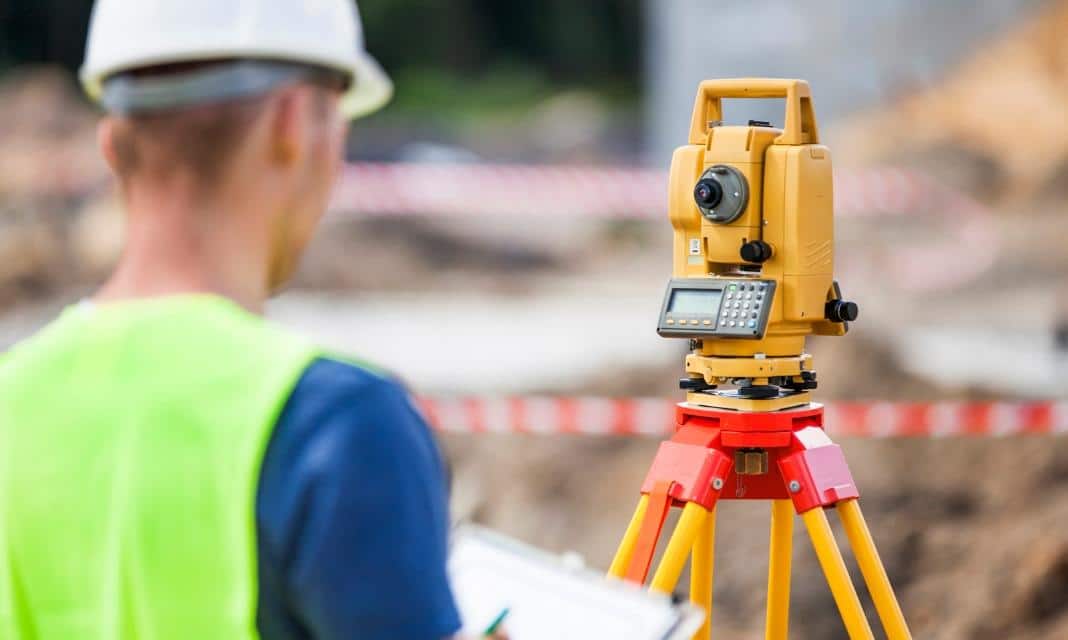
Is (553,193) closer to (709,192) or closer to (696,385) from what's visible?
(696,385)

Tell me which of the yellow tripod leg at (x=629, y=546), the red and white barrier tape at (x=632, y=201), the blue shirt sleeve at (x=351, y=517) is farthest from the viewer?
the red and white barrier tape at (x=632, y=201)

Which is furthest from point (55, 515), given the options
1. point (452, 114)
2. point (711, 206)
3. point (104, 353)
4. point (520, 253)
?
point (452, 114)

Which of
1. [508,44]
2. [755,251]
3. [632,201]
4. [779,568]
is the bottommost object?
[508,44]

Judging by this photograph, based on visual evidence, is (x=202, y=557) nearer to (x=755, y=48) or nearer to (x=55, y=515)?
(x=55, y=515)

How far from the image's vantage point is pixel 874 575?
9.65 feet

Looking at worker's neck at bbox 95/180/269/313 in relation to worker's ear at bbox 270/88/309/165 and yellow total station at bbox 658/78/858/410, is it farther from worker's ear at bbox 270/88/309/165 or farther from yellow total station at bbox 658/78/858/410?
yellow total station at bbox 658/78/858/410

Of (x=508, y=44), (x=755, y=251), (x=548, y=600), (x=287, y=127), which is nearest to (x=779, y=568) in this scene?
(x=755, y=251)

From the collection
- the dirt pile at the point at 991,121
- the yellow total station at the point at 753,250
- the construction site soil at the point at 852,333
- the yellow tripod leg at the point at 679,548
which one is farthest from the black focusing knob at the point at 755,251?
the dirt pile at the point at 991,121

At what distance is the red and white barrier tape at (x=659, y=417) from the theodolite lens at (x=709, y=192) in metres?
3.12

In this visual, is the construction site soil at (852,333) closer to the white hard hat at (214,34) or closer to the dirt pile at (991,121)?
the dirt pile at (991,121)

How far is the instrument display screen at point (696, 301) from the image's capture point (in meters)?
3.02

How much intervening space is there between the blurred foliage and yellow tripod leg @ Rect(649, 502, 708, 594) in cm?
2827

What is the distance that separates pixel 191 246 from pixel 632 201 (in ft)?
46.3

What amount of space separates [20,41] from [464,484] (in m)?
25.7
